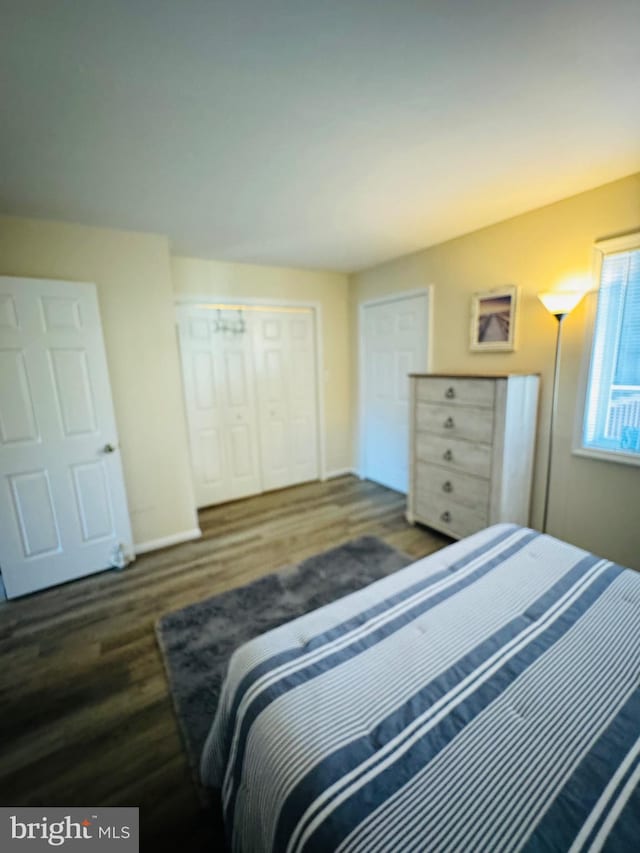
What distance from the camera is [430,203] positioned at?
2191 millimetres

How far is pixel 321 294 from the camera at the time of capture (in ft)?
12.8

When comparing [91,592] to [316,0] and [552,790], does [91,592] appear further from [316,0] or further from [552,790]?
[316,0]

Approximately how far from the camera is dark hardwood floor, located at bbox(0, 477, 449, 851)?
121 cm

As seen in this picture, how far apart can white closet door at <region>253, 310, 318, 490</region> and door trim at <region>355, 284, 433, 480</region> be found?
531 millimetres

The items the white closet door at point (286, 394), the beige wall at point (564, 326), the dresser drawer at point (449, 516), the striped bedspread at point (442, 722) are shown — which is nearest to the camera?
the striped bedspread at point (442, 722)

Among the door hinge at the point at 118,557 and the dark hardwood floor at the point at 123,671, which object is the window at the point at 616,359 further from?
the door hinge at the point at 118,557

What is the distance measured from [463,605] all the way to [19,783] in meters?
1.69

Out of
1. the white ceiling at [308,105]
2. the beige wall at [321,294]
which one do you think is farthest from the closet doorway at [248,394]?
the white ceiling at [308,105]

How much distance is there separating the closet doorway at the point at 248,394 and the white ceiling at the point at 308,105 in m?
1.26

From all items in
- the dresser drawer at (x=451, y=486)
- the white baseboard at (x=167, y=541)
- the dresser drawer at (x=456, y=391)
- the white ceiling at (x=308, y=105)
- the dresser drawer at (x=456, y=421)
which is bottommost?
the white baseboard at (x=167, y=541)

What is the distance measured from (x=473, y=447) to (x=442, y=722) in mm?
1919

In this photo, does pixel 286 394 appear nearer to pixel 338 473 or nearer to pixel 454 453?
pixel 338 473

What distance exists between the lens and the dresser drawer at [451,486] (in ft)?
8.05

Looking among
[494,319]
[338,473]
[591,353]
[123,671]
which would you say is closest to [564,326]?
[591,353]
